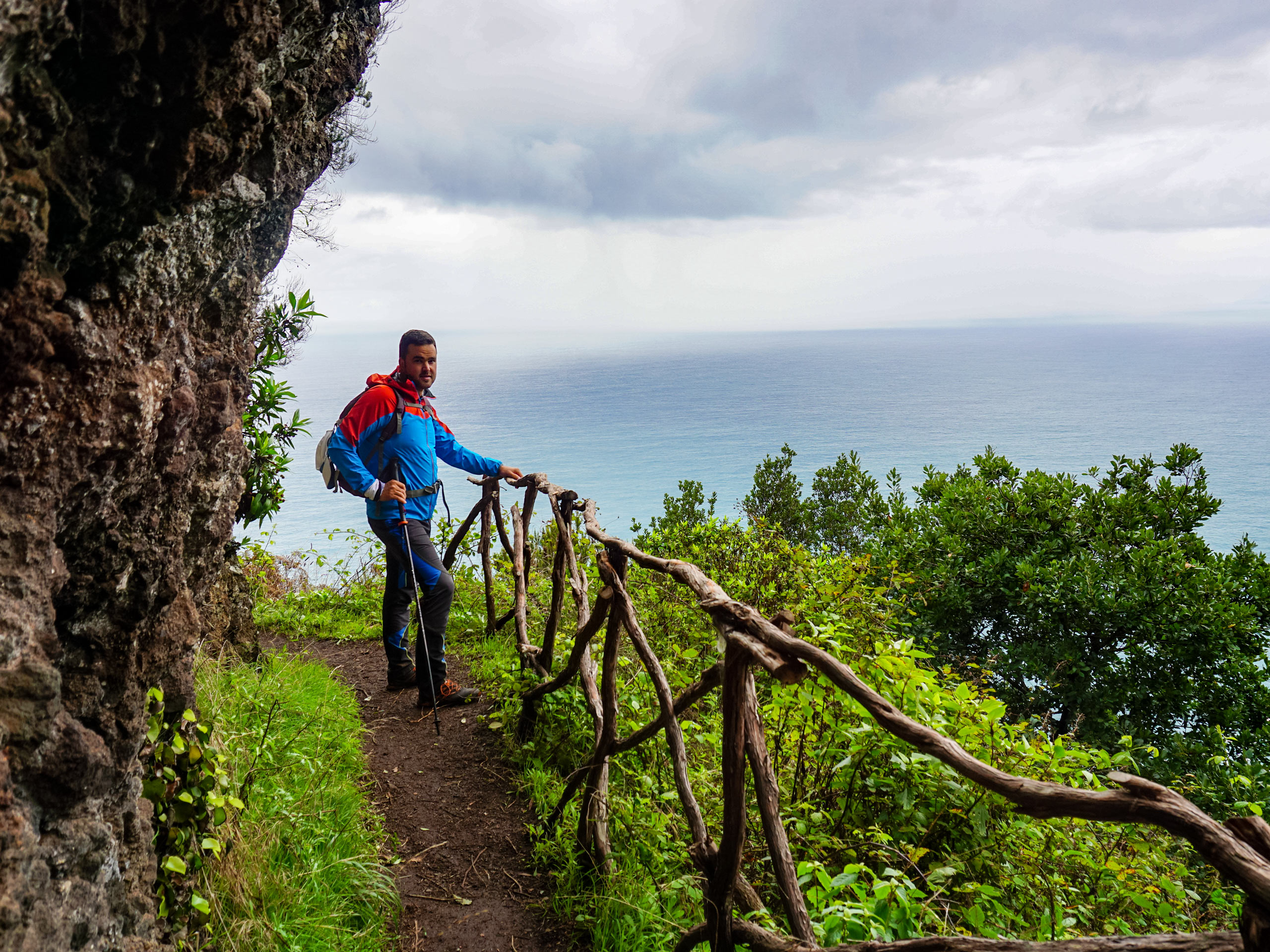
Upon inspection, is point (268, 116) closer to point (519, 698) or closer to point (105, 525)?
point (105, 525)

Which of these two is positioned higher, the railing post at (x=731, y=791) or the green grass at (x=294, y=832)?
the railing post at (x=731, y=791)

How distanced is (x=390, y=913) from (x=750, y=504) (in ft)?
36.5

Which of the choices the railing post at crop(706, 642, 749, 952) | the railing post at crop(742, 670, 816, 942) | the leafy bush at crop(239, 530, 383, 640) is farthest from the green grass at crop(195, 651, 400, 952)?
the leafy bush at crop(239, 530, 383, 640)

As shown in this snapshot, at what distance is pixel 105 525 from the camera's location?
6.24ft

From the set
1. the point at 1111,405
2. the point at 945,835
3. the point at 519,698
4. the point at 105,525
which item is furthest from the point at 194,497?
the point at 1111,405

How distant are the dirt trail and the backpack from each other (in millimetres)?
1711

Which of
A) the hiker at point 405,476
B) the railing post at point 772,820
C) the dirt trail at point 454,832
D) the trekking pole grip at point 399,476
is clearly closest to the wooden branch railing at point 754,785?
the railing post at point 772,820

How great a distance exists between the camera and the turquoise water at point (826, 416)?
37688 millimetres

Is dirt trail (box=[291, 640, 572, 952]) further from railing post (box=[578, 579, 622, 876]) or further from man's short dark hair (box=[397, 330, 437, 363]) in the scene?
man's short dark hair (box=[397, 330, 437, 363])

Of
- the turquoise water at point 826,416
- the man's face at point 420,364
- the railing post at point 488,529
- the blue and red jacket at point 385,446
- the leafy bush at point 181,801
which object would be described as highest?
the turquoise water at point 826,416

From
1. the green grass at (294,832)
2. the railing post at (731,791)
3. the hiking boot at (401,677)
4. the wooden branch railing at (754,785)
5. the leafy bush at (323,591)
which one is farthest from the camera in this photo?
the leafy bush at (323,591)

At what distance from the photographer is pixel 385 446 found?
5219mm

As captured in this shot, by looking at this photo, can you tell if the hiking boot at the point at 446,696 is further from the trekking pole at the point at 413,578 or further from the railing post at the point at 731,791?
the railing post at the point at 731,791

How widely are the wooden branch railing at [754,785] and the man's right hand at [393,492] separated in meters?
1.14
